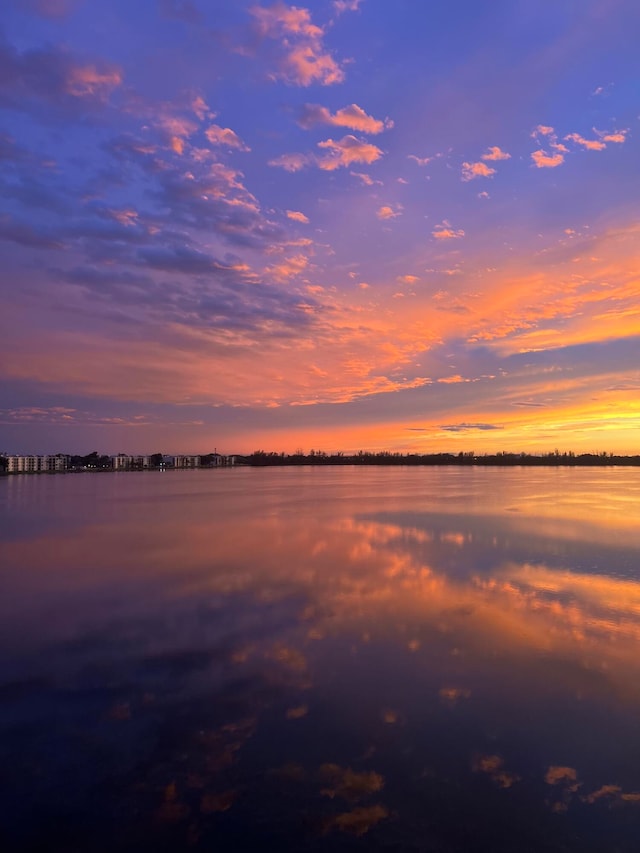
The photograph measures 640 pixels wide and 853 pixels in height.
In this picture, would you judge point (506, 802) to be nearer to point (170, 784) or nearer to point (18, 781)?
point (170, 784)

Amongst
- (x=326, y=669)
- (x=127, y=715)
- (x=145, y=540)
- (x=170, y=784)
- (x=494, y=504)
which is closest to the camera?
(x=170, y=784)

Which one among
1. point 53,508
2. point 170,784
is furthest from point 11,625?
point 53,508

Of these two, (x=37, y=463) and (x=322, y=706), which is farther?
(x=37, y=463)

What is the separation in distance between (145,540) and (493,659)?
39.1ft

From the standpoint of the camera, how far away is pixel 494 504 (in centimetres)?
2683

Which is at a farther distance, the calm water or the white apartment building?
the white apartment building

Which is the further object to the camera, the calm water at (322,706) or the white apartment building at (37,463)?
the white apartment building at (37,463)

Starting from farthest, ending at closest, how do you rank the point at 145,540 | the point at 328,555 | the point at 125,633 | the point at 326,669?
the point at 145,540, the point at 328,555, the point at 125,633, the point at 326,669

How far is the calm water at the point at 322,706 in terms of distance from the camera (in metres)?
3.69

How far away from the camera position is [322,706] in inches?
209

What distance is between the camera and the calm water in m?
3.69

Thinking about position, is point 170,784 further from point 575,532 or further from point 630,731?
point 575,532

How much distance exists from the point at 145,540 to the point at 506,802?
13.8m

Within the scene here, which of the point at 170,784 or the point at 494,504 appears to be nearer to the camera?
the point at 170,784
